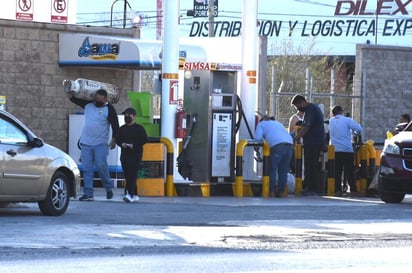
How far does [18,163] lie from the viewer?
13.6 m

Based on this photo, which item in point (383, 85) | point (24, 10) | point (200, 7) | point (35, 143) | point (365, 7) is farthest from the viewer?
point (365, 7)

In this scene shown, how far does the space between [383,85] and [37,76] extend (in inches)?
418

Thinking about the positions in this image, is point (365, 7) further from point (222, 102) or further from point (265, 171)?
point (265, 171)

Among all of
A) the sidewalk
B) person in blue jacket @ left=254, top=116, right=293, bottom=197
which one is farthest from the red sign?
the sidewalk

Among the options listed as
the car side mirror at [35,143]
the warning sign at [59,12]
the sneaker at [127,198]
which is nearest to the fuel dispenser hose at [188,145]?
the sneaker at [127,198]

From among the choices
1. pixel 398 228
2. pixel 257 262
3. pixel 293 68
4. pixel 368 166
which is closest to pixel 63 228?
pixel 257 262

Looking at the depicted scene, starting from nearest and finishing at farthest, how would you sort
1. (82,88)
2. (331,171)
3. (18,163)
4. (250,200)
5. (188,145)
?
(18,163) → (250,200) → (82,88) → (188,145) → (331,171)

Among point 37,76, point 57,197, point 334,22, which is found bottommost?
point 57,197

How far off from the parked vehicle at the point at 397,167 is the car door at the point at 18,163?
6733 mm

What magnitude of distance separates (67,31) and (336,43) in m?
39.0

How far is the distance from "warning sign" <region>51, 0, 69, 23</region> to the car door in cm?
1436

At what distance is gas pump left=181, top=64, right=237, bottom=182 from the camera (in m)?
20.0

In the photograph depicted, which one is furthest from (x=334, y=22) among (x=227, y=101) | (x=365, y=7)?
(x=227, y=101)

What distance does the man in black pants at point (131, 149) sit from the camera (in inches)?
668
